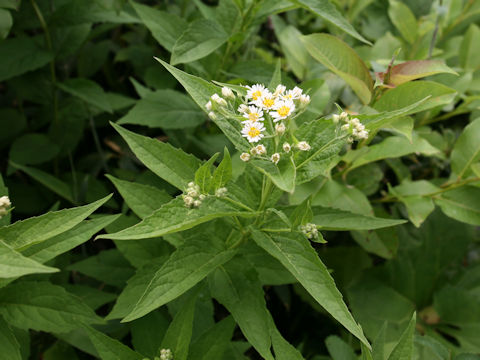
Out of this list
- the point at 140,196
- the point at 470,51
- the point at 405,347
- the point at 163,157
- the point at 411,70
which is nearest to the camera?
the point at 405,347

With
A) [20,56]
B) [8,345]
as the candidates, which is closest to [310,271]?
[8,345]

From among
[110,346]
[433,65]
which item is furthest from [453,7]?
[110,346]

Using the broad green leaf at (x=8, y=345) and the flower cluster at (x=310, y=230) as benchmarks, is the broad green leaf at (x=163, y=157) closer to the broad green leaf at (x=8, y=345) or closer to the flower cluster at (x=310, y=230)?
the flower cluster at (x=310, y=230)

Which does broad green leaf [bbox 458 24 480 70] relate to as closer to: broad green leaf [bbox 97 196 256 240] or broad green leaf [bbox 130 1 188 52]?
broad green leaf [bbox 130 1 188 52]

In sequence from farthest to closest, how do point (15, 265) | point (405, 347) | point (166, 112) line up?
point (166, 112), point (405, 347), point (15, 265)

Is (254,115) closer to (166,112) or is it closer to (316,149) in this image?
(316,149)

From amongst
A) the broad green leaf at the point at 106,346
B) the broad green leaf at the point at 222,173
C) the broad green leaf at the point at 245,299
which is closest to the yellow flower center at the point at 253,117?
the broad green leaf at the point at 222,173

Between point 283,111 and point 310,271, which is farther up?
point 283,111
